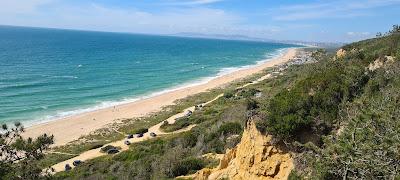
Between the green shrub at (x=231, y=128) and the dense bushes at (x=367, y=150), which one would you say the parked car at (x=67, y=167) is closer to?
the green shrub at (x=231, y=128)

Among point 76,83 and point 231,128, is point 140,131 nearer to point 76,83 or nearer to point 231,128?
point 231,128

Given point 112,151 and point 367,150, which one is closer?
point 367,150

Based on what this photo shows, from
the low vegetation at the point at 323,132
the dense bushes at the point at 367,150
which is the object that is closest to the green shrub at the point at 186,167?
the low vegetation at the point at 323,132

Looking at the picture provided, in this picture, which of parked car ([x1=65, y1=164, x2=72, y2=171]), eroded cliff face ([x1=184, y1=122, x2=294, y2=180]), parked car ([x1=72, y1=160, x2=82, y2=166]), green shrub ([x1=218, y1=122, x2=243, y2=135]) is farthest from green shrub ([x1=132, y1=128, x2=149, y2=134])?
eroded cliff face ([x1=184, y1=122, x2=294, y2=180])

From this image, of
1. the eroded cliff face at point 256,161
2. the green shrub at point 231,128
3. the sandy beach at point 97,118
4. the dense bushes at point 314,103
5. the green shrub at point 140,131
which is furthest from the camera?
the sandy beach at point 97,118

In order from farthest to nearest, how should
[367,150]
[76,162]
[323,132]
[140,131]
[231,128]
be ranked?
[140,131] < [76,162] < [231,128] < [323,132] < [367,150]

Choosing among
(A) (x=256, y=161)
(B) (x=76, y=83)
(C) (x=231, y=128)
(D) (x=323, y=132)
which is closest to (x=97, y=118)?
(B) (x=76, y=83)

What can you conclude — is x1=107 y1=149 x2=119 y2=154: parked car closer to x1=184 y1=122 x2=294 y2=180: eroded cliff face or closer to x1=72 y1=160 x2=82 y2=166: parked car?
x1=72 y1=160 x2=82 y2=166: parked car

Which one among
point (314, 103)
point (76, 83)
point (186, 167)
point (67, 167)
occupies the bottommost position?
point (67, 167)

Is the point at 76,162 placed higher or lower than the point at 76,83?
lower
